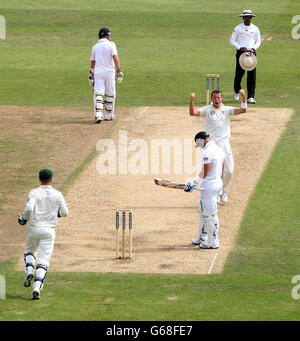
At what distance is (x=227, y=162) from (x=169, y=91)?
11.4m

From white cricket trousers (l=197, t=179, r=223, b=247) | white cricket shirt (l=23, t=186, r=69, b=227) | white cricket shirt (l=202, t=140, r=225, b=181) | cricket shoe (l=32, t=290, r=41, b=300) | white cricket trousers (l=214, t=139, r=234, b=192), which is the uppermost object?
white cricket trousers (l=214, t=139, r=234, b=192)

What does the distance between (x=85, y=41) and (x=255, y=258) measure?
23395 mm

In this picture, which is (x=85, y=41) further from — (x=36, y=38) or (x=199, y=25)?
(x=199, y=25)

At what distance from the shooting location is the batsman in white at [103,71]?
83.5 feet

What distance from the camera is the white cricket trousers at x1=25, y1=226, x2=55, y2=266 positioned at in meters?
14.6

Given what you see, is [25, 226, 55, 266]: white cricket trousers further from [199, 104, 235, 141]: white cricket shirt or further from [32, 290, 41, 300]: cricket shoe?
[199, 104, 235, 141]: white cricket shirt

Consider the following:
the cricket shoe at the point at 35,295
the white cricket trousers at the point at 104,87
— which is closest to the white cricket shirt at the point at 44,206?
the cricket shoe at the point at 35,295

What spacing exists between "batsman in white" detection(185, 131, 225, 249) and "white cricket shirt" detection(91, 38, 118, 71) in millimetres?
9149

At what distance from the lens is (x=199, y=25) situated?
1602 inches

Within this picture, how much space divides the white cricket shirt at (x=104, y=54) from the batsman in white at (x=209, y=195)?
9149 millimetres

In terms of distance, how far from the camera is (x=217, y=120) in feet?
62.4

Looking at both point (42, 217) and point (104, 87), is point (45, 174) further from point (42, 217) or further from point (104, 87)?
point (104, 87)

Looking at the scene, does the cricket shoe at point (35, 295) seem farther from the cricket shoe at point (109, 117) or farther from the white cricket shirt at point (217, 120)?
the cricket shoe at point (109, 117)

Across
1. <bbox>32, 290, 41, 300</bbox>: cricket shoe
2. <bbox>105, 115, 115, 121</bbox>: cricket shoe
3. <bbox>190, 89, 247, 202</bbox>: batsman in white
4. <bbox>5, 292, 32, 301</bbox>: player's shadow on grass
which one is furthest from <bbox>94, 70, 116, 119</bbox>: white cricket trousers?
<bbox>32, 290, 41, 300</bbox>: cricket shoe
